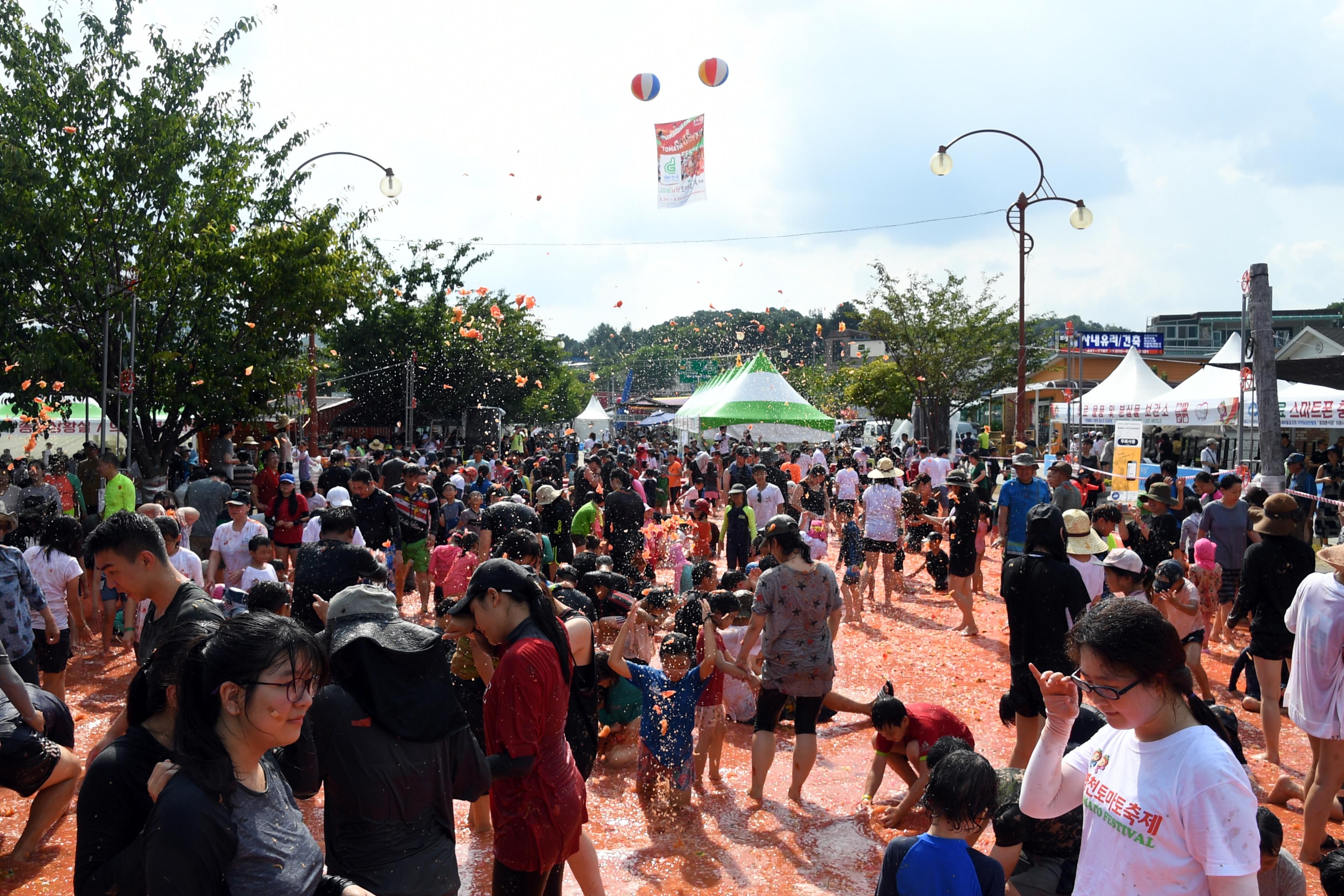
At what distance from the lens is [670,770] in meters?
5.61

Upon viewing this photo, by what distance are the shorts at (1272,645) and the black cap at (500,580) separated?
16.4 ft

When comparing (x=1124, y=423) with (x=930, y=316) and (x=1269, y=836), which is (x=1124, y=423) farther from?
(x=930, y=316)

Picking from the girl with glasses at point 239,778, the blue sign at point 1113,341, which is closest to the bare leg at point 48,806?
the girl with glasses at point 239,778

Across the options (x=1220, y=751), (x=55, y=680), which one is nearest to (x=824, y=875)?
(x=1220, y=751)

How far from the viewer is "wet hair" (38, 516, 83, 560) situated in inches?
272

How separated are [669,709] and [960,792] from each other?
2.81m

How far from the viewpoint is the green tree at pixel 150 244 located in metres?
11.7

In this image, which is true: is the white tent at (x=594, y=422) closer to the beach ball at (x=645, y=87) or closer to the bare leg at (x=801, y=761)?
the beach ball at (x=645, y=87)

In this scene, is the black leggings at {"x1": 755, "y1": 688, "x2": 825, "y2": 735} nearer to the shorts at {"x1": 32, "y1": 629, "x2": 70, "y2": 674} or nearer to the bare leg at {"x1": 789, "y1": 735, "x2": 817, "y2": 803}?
the bare leg at {"x1": 789, "y1": 735, "x2": 817, "y2": 803}

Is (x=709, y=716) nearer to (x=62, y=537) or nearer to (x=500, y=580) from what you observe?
(x=500, y=580)

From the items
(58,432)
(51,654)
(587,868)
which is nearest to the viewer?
(587,868)

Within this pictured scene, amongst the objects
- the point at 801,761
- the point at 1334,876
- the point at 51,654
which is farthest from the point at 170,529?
the point at 1334,876

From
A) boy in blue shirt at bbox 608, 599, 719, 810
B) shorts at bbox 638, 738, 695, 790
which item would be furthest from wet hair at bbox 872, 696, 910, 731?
shorts at bbox 638, 738, 695, 790

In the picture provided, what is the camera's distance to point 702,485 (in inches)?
709
